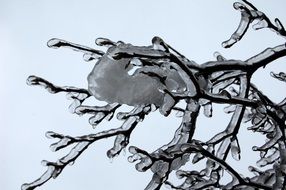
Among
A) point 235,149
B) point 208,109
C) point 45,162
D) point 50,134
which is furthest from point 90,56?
point 235,149

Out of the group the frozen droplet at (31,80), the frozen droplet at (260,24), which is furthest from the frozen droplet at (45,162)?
the frozen droplet at (260,24)

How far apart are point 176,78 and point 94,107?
78 centimetres

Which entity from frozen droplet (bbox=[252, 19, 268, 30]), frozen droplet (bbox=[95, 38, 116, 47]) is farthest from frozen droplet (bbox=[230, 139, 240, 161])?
frozen droplet (bbox=[95, 38, 116, 47])

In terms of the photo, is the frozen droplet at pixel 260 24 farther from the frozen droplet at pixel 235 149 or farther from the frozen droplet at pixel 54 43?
the frozen droplet at pixel 54 43

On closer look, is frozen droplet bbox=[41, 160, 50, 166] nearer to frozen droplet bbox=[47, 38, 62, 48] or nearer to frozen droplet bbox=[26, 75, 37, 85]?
frozen droplet bbox=[26, 75, 37, 85]

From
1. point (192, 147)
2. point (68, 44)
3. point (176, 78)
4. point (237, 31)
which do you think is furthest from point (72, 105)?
point (237, 31)

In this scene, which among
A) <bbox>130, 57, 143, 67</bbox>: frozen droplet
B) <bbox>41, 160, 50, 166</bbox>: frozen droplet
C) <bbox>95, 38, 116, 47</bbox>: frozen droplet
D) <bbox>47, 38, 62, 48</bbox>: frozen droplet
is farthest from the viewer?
<bbox>41, 160, 50, 166</bbox>: frozen droplet

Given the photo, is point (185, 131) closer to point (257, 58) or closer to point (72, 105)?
point (257, 58)

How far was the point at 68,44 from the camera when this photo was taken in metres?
2.70

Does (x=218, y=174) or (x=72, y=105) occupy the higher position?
(x=72, y=105)

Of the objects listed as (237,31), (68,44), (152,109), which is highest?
(68,44)

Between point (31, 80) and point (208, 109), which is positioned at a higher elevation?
point (31, 80)

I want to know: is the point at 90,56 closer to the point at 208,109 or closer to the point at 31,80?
the point at 31,80

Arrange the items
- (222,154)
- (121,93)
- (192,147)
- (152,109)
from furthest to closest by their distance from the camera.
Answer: (222,154) → (152,109) → (121,93) → (192,147)
